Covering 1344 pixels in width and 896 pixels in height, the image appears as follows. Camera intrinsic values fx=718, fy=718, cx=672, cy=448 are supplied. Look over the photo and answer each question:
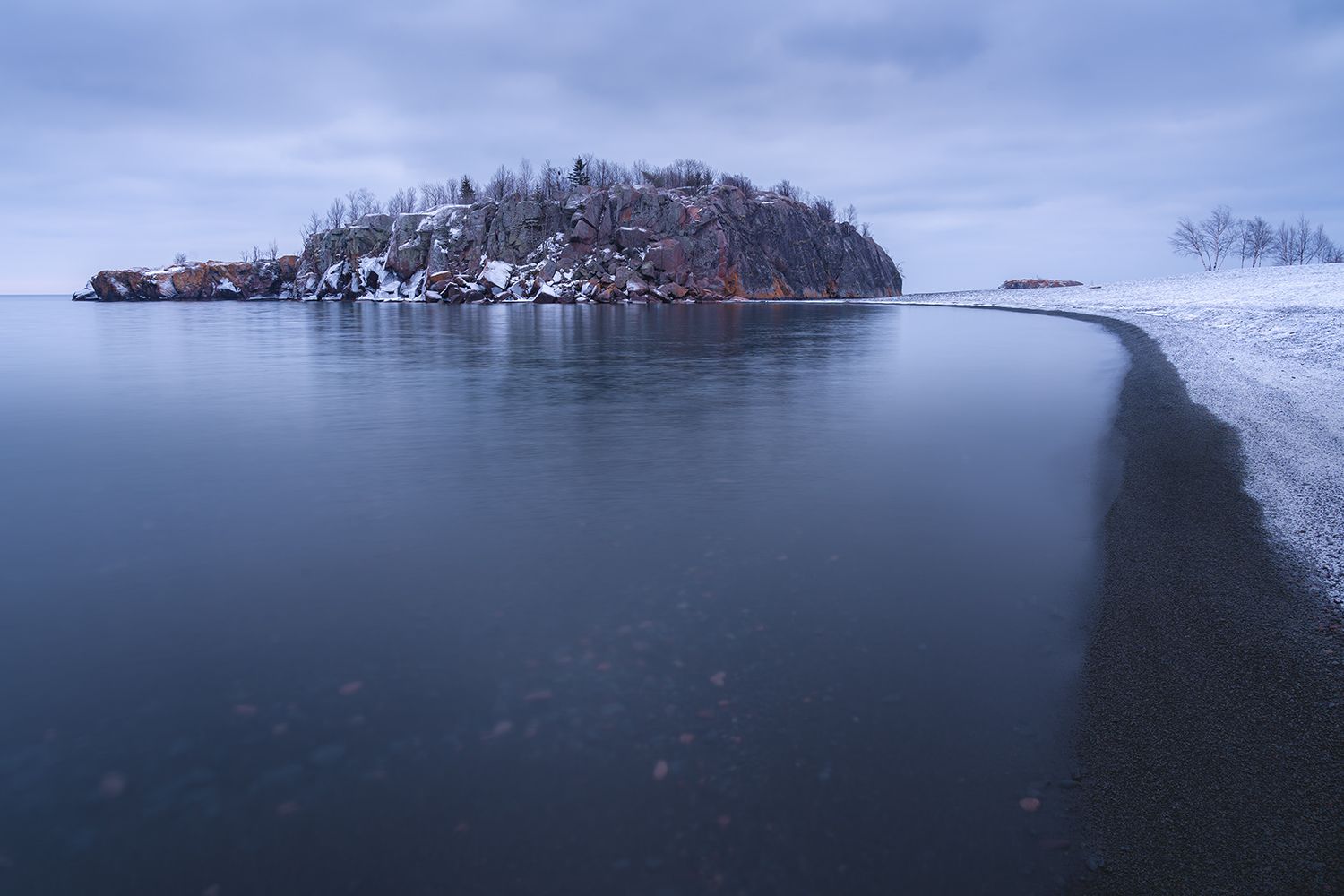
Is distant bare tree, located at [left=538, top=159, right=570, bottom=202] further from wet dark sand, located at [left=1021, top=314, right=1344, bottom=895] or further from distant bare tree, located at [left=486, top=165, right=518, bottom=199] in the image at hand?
wet dark sand, located at [left=1021, top=314, right=1344, bottom=895]

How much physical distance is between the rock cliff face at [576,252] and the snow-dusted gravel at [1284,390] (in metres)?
72.4

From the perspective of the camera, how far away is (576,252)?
106750mm

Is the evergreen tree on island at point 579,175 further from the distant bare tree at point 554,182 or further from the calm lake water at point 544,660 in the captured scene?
the calm lake water at point 544,660

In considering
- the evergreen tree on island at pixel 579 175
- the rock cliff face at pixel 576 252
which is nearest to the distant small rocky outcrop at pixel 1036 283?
the rock cliff face at pixel 576 252

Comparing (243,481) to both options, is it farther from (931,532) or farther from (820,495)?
(931,532)

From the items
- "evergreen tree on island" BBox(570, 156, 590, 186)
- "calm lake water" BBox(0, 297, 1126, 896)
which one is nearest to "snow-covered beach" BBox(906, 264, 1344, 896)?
"calm lake water" BBox(0, 297, 1126, 896)

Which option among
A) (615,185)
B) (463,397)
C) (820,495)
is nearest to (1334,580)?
(820,495)

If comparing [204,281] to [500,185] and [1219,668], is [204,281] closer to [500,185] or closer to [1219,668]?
[500,185]

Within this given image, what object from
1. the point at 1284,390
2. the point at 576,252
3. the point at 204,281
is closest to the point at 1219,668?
the point at 1284,390

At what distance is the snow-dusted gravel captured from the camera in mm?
7637

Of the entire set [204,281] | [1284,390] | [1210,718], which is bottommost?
[1210,718]

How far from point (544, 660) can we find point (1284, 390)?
55.6ft

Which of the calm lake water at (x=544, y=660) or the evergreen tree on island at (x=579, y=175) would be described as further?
the evergreen tree on island at (x=579, y=175)

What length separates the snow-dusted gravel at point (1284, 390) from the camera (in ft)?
25.1
